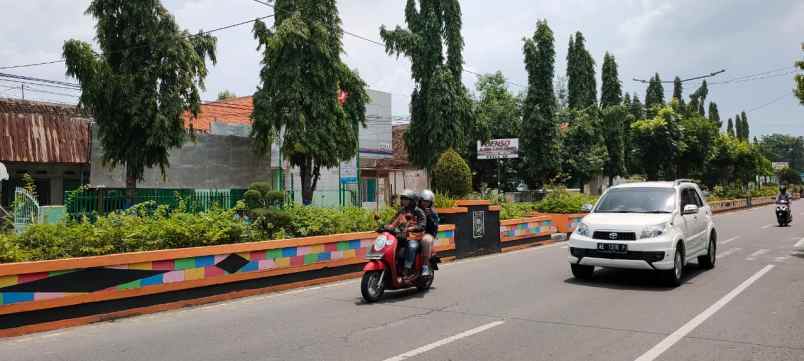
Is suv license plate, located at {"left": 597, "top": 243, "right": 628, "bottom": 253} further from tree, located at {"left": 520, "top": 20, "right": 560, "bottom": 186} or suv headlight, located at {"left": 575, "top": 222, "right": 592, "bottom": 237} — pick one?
tree, located at {"left": 520, "top": 20, "right": 560, "bottom": 186}

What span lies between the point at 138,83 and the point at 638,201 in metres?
17.9

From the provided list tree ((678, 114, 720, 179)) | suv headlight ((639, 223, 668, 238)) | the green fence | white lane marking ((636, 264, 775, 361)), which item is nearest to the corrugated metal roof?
the green fence

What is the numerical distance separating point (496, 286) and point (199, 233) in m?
4.97

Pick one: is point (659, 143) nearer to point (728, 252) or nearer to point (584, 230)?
point (728, 252)

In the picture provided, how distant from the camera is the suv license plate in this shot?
31.0 ft

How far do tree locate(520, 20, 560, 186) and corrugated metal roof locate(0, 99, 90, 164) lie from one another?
80.3 ft

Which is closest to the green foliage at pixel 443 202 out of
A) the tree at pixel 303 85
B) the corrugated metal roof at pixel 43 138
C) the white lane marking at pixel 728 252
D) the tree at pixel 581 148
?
the white lane marking at pixel 728 252

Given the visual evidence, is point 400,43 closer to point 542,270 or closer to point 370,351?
point 542,270

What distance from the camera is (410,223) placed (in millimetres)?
9336

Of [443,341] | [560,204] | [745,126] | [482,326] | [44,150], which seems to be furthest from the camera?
[745,126]

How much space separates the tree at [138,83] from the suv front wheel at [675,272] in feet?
57.8

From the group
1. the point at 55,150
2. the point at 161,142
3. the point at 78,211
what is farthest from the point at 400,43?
the point at 78,211

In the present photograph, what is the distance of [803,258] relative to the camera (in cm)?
1384

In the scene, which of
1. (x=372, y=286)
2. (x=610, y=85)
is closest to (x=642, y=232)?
(x=372, y=286)
